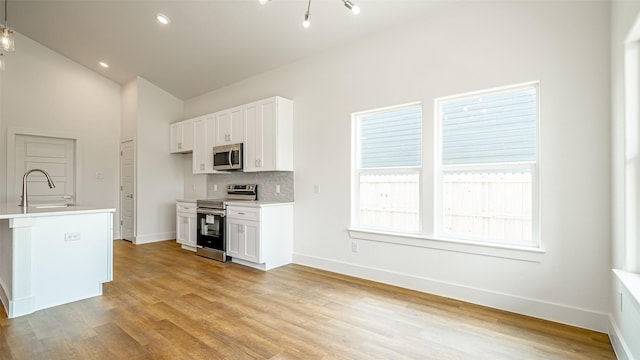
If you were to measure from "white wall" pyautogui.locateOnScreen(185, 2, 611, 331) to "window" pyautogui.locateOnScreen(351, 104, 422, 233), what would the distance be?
144 millimetres

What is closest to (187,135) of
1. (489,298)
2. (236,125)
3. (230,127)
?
(230,127)

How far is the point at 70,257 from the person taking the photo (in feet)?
10.3

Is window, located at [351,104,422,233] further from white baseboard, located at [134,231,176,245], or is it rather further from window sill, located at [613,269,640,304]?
white baseboard, located at [134,231,176,245]

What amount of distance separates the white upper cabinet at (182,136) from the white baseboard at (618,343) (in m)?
6.12

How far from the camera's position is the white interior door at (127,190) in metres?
6.26

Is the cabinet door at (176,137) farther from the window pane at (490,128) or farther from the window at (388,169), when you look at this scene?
the window pane at (490,128)

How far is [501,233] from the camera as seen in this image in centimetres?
300

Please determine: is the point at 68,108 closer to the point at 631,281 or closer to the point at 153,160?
the point at 153,160

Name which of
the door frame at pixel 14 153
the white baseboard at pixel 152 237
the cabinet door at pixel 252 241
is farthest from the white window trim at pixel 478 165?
the door frame at pixel 14 153

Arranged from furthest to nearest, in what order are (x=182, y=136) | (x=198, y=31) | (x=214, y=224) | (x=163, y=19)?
(x=182, y=136), (x=214, y=224), (x=198, y=31), (x=163, y=19)

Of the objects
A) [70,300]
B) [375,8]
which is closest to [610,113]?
[375,8]

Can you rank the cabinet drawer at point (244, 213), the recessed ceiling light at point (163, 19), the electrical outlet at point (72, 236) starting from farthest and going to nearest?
the cabinet drawer at point (244, 213) < the recessed ceiling light at point (163, 19) < the electrical outlet at point (72, 236)

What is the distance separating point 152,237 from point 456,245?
5.61 m

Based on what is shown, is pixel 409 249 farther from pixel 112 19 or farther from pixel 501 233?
pixel 112 19
